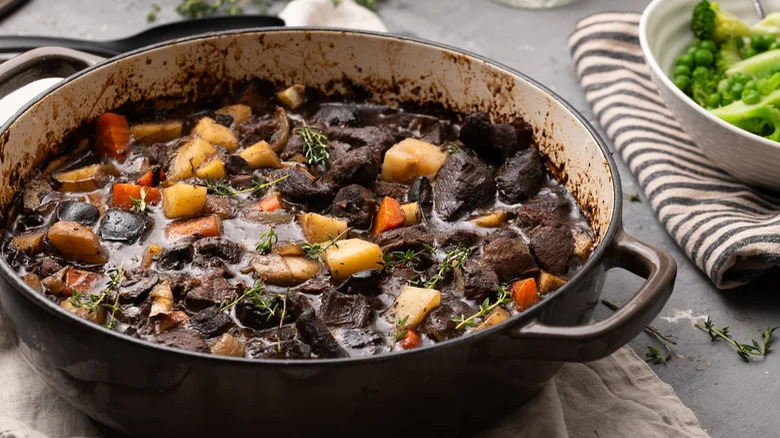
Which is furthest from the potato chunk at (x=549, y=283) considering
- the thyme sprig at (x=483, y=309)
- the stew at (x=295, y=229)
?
the thyme sprig at (x=483, y=309)

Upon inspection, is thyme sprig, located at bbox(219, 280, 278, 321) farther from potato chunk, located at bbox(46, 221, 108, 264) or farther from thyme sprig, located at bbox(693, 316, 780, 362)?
thyme sprig, located at bbox(693, 316, 780, 362)

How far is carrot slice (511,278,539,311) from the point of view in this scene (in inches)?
106

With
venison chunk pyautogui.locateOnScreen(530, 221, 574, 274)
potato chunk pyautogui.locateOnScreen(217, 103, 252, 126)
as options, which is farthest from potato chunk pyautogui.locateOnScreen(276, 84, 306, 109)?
venison chunk pyautogui.locateOnScreen(530, 221, 574, 274)

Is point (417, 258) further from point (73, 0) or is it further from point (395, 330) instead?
point (73, 0)

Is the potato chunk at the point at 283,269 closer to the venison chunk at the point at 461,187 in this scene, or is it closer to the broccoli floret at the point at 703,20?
the venison chunk at the point at 461,187

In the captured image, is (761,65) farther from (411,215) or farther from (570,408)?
(570,408)

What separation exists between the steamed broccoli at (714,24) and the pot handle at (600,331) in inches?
80.7

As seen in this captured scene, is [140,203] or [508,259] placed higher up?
[140,203]

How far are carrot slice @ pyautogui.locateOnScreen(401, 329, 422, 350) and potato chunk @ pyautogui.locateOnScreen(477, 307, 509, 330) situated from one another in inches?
6.9

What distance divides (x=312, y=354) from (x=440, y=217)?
0.82 metres

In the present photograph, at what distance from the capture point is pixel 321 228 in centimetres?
288

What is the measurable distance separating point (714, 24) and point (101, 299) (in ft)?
9.47

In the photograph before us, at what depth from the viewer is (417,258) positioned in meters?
2.79

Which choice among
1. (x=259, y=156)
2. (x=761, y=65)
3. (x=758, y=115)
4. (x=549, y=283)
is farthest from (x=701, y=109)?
(x=259, y=156)
